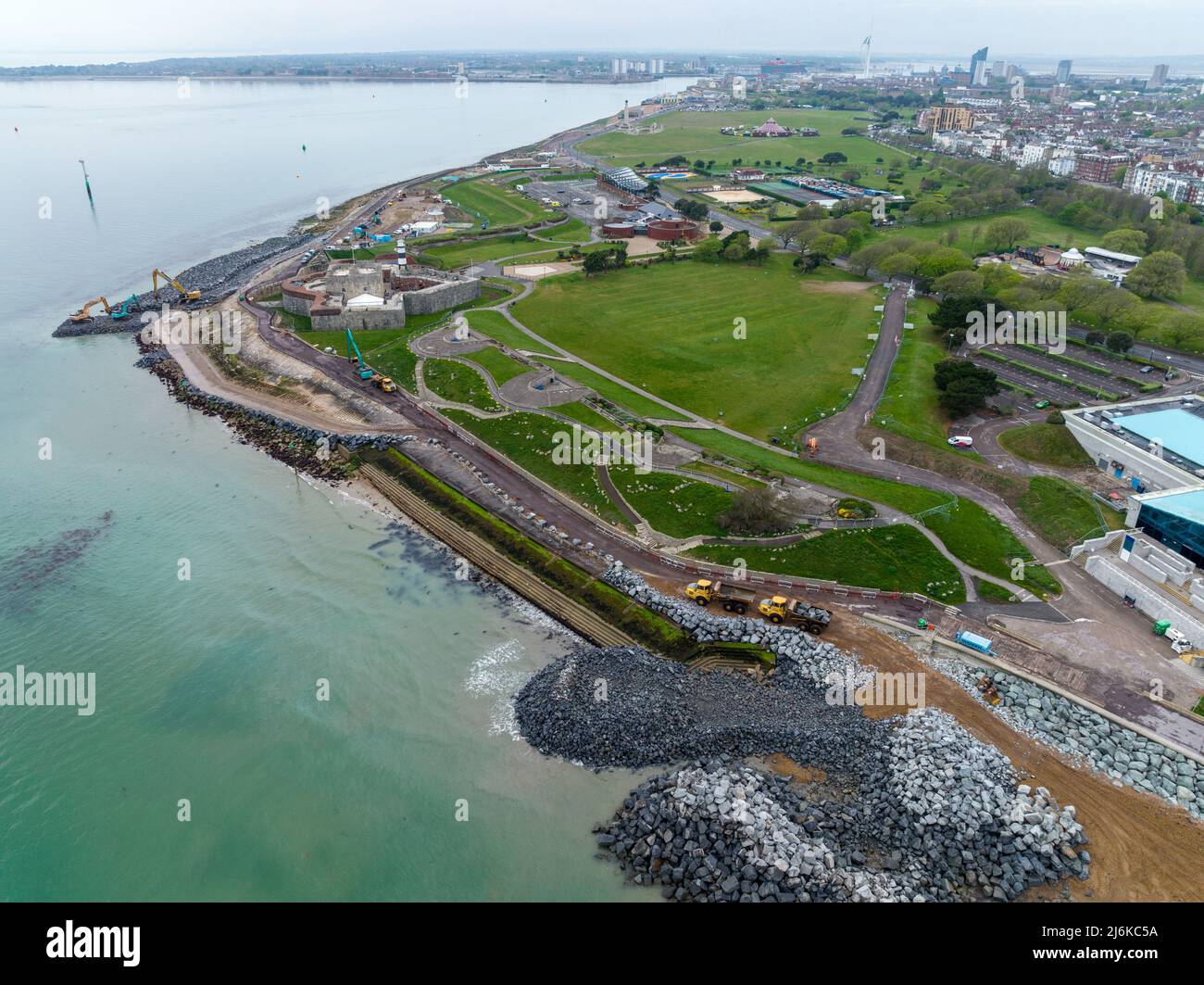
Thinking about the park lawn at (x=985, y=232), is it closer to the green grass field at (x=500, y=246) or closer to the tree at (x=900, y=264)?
the tree at (x=900, y=264)

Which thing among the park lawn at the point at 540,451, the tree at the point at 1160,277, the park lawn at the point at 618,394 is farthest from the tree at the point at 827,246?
the park lawn at the point at 540,451

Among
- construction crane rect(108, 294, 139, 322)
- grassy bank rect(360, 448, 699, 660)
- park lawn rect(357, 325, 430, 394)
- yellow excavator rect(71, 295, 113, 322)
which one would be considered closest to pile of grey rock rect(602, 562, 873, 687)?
grassy bank rect(360, 448, 699, 660)

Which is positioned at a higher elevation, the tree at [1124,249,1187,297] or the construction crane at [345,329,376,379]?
the tree at [1124,249,1187,297]

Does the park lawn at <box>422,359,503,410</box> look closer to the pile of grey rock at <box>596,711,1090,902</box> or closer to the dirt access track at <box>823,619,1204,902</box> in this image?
the pile of grey rock at <box>596,711,1090,902</box>

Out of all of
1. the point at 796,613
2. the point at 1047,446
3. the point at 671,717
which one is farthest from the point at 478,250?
the point at 671,717

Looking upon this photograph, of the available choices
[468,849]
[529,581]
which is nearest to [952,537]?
[529,581]

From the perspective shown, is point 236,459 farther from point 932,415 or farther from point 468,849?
point 932,415
